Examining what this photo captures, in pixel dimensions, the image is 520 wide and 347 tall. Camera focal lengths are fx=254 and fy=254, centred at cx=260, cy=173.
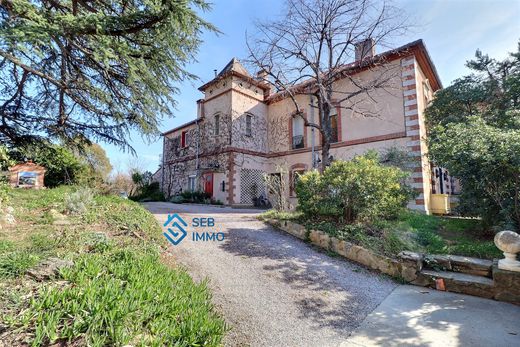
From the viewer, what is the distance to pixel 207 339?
2053 mm

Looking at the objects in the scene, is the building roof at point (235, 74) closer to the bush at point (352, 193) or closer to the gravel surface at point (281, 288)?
the bush at point (352, 193)

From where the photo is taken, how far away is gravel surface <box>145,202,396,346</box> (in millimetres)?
2678

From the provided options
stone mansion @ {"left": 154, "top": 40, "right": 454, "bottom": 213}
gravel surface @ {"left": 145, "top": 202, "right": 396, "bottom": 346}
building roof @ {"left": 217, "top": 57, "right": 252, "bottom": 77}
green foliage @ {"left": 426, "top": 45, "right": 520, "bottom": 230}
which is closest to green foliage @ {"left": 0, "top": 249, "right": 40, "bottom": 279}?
gravel surface @ {"left": 145, "top": 202, "right": 396, "bottom": 346}

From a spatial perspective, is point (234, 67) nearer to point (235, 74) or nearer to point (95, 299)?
point (235, 74)

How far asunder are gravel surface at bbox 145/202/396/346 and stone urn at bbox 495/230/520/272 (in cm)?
150

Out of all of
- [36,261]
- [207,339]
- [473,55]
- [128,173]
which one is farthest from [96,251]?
[128,173]

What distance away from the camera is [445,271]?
13.7 ft

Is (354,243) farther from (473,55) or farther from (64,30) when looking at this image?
(473,55)

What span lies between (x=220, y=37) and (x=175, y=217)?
467 centimetres

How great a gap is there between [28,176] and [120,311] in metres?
12.1

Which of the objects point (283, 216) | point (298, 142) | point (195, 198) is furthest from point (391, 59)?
point (195, 198)

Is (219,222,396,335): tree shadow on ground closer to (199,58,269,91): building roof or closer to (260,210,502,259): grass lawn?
(260,210,502,259): grass lawn

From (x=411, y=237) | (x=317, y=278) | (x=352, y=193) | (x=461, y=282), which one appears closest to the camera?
(x=461, y=282)

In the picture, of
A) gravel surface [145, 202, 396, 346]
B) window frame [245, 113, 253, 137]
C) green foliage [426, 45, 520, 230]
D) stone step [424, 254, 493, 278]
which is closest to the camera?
gravel surface [145, 202, 396, 346]
